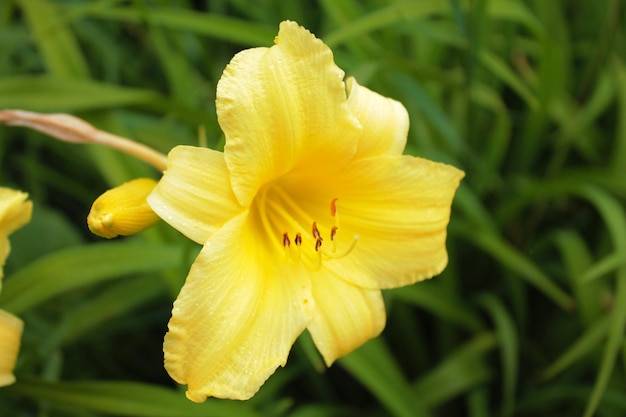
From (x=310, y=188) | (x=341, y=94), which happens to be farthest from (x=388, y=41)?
(x=341, y=94)

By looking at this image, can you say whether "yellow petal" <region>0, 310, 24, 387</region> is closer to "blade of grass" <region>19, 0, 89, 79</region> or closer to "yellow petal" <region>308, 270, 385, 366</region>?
"yellow petal" <region>308, 270, 385, 366</region>

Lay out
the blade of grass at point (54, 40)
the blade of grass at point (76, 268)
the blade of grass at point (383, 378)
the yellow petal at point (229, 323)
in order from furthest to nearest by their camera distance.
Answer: the blade of grass at point (54, 40), the blade of grass at point (383, 378), the blade of grass at point (76, 268), the yellow petal at point (229, 323)

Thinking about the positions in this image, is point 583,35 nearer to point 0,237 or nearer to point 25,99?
point 25,99

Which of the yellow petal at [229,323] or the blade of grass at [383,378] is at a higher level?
the yellow petal at [229,323]

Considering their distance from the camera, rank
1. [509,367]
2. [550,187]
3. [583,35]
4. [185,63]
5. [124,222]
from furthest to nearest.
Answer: [583,35] → [185,63] → [550,187] → [509,367] → [124,222]

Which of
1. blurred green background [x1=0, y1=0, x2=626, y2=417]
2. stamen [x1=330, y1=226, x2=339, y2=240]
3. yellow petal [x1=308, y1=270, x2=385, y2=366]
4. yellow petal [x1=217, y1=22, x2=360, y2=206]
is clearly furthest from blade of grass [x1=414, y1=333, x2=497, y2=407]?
yellow petal [x1=217, y1=22, x2=360, y2=206]

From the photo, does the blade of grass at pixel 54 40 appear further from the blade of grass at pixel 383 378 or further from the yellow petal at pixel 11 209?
the blade of grass at pixel 383 378

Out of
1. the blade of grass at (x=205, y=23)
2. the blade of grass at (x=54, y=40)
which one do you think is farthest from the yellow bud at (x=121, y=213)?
the blade of grass at (x=54, y=40)

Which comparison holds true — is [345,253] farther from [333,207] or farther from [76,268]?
[76,268]
